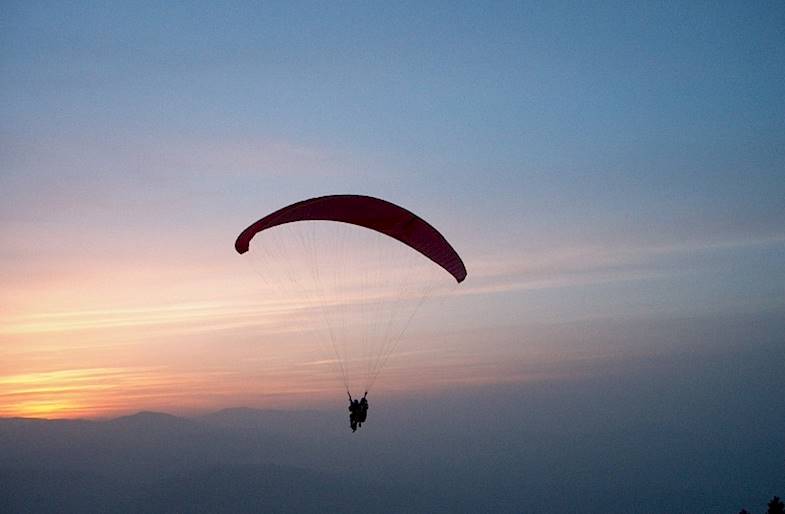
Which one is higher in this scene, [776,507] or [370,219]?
[370,219]

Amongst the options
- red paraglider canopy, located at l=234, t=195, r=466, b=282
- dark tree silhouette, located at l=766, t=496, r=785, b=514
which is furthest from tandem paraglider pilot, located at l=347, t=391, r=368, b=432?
dark tree silhouette, located at l=766, t=496, r=785, b=514

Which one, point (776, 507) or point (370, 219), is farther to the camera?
point (776, 507)

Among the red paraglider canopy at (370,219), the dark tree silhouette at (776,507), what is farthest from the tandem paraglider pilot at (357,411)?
the dark tree silhouette at (776,507)

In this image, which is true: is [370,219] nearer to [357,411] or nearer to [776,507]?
[357,411]

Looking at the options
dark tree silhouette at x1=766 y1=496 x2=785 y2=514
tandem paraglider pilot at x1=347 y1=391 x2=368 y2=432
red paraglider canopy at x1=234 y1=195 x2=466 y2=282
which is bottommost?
dark tree silhouette at x1=766 y1=496 x2=785 y2=514

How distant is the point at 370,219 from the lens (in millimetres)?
30812

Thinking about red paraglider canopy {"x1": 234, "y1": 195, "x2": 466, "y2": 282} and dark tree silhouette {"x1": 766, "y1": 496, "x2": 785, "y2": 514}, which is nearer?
red paraglider canopy {"x1": 234, "y1": 195, "x2": 466, "y2": 282}

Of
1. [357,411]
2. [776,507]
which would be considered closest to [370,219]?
[357,411]

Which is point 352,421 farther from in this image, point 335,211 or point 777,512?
point 777,512

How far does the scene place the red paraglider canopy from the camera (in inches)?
1134

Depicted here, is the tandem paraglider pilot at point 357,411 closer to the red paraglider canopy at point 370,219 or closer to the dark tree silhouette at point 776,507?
the red paraglider canopy at point 370,219

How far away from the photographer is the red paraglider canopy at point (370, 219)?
94.5 feet

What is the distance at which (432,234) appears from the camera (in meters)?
30.5

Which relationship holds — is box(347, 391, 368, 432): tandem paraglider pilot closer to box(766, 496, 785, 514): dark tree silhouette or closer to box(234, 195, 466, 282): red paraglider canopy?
box(234, 195, 466, 282): red paraglider canopy
